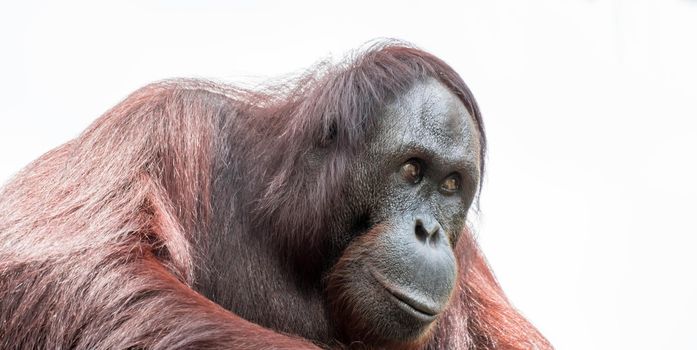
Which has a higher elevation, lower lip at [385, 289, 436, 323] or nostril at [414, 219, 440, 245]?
nostril at [414, 219, 440, 245]

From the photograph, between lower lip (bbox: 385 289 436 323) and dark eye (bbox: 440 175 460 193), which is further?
dark eye (bbox: 440 175 460 193)

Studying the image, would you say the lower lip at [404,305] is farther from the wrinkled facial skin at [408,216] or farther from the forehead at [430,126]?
the forehead at [430,126]

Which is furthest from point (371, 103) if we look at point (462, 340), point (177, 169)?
point (462, 340)

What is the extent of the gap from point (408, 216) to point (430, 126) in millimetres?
367

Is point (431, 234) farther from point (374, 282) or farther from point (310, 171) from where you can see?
point (310, 171)

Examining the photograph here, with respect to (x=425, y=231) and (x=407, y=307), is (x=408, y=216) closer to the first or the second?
(x=425, y=231)

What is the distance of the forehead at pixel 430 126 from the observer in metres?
4.31

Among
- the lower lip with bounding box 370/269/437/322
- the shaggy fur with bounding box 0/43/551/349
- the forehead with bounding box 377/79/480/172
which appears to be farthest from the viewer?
the forehead with bounding box 377/79/480/172

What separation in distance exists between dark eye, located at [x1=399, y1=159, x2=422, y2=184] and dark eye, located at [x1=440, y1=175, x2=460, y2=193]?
107mm

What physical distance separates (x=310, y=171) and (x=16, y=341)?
128 centimetres

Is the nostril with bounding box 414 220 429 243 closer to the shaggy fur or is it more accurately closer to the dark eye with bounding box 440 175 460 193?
the dark eye with bounding box 440 175 460 193

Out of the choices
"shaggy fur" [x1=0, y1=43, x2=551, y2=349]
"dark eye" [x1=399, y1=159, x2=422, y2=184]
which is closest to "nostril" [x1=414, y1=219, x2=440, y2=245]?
"dark eye" [x1=399, y1=159, x2=422, y2=184]

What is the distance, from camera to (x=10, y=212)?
4.12m

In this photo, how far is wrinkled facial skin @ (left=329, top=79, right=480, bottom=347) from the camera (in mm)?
4109
